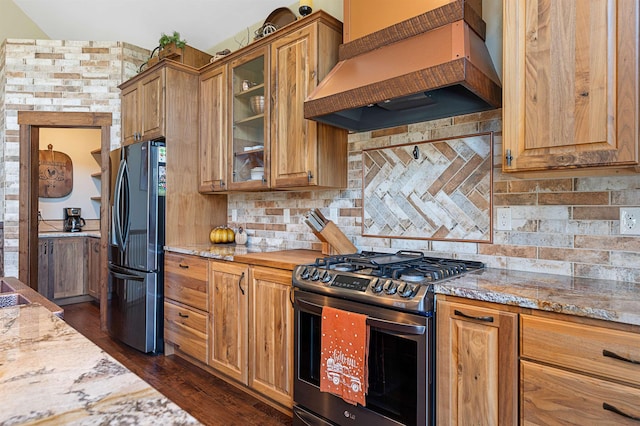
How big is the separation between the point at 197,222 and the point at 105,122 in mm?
1704

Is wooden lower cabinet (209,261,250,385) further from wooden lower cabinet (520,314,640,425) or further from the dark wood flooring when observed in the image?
wooden lower cabinet (520,314,640,425)

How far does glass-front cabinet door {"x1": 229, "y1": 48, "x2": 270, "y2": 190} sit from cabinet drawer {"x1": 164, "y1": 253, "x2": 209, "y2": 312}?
0.68m

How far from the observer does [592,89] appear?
4.98 feet

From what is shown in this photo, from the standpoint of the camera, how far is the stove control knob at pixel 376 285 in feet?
5.73

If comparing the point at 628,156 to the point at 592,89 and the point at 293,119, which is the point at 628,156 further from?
the point at 293,119

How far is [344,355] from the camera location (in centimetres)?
184

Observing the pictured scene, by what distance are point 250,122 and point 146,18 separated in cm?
203

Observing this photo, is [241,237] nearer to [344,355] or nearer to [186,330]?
[186,330]

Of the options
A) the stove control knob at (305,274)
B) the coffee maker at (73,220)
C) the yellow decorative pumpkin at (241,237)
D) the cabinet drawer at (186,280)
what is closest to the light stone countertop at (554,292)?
the stove control knob at (305,274)

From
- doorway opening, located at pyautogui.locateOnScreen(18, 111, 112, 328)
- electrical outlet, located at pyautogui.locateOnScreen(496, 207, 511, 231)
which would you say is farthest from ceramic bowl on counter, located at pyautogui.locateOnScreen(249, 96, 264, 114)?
doorway opening, located at pyautogui.locateOnScreen(18, 111, 112, 328)

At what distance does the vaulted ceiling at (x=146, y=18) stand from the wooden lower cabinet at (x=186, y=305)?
217cm

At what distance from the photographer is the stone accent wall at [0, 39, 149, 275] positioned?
4172mm

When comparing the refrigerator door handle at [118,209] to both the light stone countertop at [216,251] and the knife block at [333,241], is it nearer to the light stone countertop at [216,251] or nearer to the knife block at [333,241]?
the light stone countertop at [216,251]

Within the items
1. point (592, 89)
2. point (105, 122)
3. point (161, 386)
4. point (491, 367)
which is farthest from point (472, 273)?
point (105, 122)
